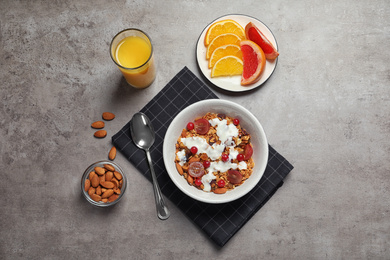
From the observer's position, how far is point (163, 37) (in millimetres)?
1944

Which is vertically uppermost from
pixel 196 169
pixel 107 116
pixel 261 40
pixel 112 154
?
pixel 261 40

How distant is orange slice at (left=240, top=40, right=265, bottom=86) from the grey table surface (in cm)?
12

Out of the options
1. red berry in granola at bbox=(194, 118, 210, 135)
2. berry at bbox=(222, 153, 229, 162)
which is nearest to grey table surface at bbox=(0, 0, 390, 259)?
red berry in granola at bbox=(194, 118, 210, 135)

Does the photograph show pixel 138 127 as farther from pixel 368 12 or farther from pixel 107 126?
pixel 368 12

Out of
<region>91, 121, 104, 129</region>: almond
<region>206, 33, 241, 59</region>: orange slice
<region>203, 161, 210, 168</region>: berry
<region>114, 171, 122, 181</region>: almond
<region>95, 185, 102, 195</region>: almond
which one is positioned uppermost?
A: <region>206, 33, 241, 59</region>: orange slice

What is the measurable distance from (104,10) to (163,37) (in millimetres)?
380

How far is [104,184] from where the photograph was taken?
1.75 metres

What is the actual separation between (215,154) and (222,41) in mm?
626

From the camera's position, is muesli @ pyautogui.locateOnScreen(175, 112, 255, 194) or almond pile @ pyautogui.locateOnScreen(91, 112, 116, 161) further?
almond pile @ pyautogui.locateOnScreen(91, 112, 116, 161)

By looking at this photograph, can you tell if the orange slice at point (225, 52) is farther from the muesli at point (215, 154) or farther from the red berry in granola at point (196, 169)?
the red berry in granola at point (196, 169)

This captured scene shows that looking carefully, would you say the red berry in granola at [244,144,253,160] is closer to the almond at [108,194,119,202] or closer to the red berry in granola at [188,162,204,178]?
the red berry in granola at [188,162,204,178]

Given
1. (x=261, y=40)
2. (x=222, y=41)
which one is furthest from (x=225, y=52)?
(x=261, y=40)

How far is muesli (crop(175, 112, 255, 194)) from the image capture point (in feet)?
5.51

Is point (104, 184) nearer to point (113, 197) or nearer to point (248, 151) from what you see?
point (113, 197)
